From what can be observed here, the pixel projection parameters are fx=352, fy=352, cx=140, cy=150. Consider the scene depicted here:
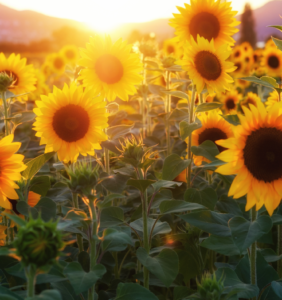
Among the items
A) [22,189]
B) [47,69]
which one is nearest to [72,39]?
[47,69]

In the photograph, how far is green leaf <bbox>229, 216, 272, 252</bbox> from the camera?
1280mm

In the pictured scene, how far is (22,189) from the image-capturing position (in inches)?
64.8

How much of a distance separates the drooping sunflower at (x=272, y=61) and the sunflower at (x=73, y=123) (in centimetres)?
412

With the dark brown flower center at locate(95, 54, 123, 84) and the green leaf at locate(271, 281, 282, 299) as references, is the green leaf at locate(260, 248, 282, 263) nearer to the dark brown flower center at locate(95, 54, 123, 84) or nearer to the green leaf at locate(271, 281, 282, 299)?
the green leaf at locate(271, 281, 282, 299)

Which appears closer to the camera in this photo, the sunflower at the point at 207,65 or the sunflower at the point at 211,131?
the sunflower at the point at 207,65

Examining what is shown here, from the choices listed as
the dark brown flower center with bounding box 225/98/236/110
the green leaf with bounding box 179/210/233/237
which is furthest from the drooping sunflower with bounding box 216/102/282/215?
the dark brown flower center with bounding box 225/98/236/110

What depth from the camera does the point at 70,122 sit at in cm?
188

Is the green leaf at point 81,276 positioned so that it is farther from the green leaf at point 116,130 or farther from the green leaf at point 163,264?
the green leaf at point 116,130

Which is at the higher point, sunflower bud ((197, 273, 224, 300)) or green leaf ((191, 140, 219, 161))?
green leaf ((191, 140, 219, 161))

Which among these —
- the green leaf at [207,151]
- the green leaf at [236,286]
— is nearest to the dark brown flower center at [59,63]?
the green leaf at [207,151]

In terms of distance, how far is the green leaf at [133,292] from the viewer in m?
1.21

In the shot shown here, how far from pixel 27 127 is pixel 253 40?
17.5 metres

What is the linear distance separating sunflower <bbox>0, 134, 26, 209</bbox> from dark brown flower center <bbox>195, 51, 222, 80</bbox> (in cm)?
110

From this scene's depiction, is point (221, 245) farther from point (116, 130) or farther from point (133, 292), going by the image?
point (116, 130)
